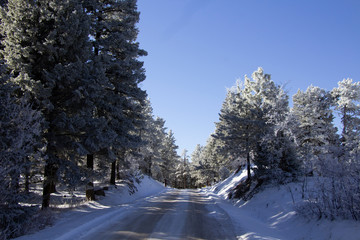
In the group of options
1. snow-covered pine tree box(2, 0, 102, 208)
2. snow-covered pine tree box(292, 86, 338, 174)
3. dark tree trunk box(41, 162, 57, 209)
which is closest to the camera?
snow-covered pine tree box(2, 0, 102, 208)

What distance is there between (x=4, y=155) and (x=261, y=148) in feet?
56.5

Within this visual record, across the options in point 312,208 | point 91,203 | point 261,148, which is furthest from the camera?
point 261,148

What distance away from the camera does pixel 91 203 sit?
47.9 ft

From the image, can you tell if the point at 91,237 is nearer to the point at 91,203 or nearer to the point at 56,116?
the point at 56,116

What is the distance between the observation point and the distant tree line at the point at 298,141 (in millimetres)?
8266

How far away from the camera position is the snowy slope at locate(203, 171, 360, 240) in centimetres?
745

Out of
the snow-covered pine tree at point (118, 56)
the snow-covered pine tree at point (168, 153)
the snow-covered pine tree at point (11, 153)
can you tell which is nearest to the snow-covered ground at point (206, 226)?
the snow-covered pine tree at point (11, 153)

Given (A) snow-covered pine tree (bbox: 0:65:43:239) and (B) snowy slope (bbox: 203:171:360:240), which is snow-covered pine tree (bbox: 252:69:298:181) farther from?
(A) snow-covered pine tree (bbox: 0:65:43:239)

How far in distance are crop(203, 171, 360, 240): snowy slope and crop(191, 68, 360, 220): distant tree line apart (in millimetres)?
471

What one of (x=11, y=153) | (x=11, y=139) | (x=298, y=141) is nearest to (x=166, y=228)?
(x=11, y=153)

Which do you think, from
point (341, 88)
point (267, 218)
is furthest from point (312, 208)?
point (341, 88)

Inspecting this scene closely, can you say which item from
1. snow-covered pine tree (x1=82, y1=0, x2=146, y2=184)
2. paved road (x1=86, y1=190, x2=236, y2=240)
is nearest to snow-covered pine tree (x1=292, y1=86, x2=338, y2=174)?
snow-covered pine tree (x1=82, y1=0, x2=146, y2=184)

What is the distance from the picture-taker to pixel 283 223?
1055 centimetres

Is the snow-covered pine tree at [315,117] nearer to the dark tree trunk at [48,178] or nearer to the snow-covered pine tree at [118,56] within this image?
the snow-covered pine tree at [118,56]
